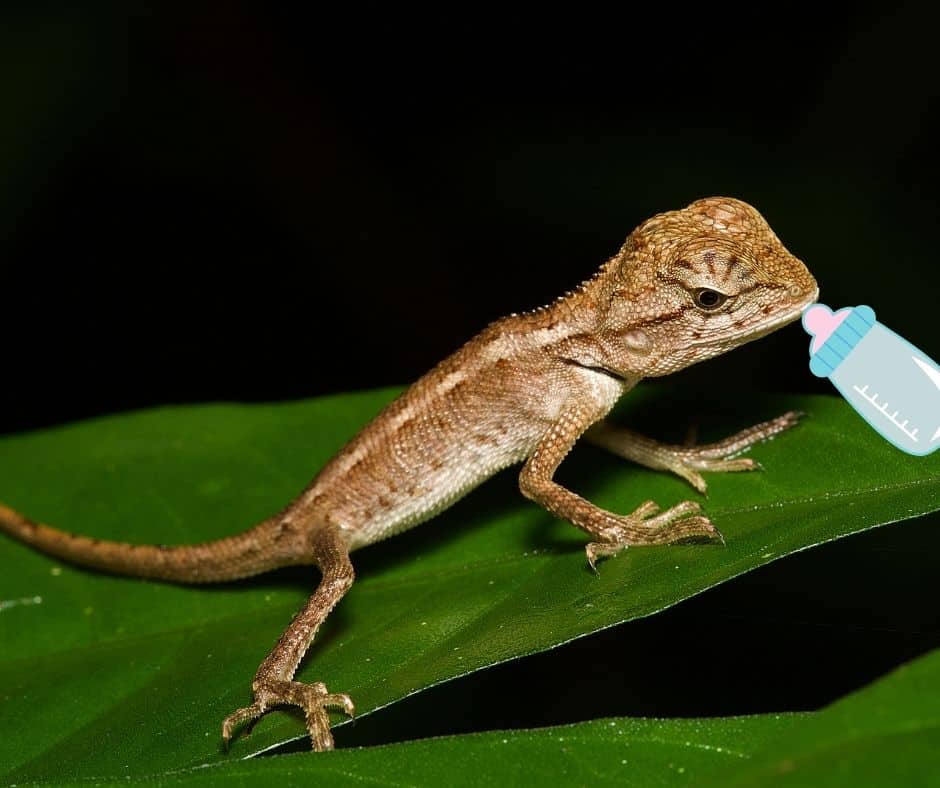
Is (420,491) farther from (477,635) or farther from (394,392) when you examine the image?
(477,635)

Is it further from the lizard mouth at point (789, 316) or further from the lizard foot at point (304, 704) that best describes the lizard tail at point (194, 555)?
the lizard mouth at point (789, 316)

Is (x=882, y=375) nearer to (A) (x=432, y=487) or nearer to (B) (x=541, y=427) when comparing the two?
(B) (x=541, y=427)

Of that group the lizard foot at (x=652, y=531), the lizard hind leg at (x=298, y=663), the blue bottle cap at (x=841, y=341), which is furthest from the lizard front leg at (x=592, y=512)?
the lizard hind leg at (x=298, y=663)

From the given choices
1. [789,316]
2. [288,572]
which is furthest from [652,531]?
[288,572]

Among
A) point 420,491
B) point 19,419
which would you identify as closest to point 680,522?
point 420,491

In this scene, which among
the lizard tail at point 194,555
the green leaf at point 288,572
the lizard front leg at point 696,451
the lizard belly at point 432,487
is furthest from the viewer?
the lizard belly at point 432,487

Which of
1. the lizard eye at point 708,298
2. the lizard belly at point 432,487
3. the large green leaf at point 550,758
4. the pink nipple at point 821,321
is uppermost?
the pink nipple at point 821,321

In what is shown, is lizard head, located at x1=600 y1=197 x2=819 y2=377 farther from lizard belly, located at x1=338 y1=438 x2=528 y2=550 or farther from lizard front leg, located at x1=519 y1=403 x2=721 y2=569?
lizard belly, located at x1=338 y1=438 x2=528 y2=550
